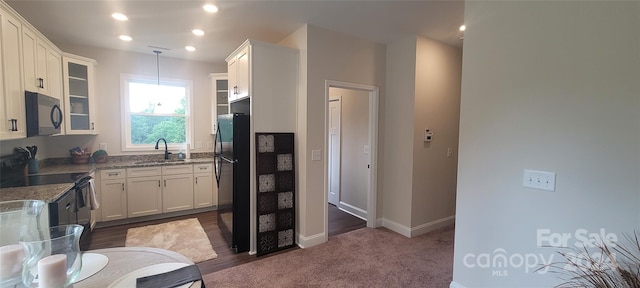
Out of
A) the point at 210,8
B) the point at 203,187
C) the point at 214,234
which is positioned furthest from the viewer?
the point at 203,187

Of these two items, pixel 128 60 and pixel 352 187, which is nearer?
pixel 128 60

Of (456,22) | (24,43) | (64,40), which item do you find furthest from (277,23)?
(64,40)

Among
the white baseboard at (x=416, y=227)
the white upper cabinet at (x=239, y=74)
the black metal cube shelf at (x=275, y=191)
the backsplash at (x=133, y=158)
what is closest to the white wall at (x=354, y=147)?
the white baseboard at (x=416, y=227)

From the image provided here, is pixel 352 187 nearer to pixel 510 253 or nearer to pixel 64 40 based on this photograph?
pixel 510 253

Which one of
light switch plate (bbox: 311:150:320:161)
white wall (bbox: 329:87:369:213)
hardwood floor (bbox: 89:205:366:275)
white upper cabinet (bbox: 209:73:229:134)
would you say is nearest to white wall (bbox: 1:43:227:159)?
white upper cabinet (bbox: 209:73:229:134)

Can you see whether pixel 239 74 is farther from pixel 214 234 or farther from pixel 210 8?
pixel 214 234

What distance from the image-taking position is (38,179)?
9.39 ft

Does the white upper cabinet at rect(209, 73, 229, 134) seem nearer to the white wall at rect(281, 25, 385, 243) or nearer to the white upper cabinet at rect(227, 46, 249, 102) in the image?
the white upper cabinet at rect(227, 46, 249, 102)

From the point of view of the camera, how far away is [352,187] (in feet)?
15.2

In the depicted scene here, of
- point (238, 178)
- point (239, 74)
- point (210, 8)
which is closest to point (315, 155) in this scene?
point (238, 178)

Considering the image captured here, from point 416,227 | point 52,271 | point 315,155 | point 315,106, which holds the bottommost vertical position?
point 416,227

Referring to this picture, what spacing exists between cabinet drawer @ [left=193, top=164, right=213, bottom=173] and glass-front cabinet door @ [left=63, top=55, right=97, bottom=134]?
1457mm

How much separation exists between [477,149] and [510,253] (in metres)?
0.76

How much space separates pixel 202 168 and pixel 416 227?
11.0ft
